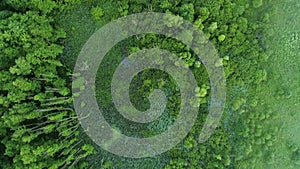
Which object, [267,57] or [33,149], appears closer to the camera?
[33,149]

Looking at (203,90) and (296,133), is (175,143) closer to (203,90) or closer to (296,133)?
(203,90)

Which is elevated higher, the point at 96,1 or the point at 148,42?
the point at 96,1

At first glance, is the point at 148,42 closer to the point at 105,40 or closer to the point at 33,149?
the point at 105,40

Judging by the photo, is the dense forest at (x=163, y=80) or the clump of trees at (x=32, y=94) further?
the dense forest at (x=163, y=80)

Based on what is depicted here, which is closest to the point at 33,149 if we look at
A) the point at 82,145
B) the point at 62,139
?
the point at 62,139

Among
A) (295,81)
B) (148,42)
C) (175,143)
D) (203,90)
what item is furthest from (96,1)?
(295,81)

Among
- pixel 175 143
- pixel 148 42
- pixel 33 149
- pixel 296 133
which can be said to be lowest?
pixel 33 149
